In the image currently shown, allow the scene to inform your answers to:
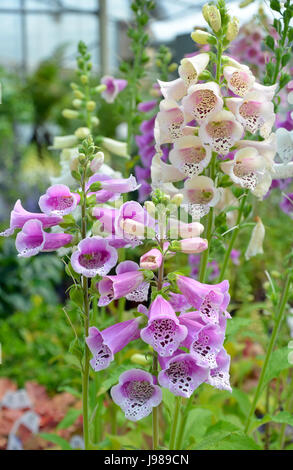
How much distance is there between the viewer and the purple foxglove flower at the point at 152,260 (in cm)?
58

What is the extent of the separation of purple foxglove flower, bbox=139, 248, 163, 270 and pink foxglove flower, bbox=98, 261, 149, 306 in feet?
0.09

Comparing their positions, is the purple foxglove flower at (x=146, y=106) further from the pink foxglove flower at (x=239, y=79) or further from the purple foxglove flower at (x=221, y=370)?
the purple foxglove flower at (x=221, y=370)

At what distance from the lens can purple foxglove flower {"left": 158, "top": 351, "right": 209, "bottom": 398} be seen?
0.57 m

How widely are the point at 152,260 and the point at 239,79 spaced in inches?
10.9

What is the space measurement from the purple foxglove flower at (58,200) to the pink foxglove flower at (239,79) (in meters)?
0.26

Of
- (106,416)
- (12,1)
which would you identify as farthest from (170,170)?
(12,1)

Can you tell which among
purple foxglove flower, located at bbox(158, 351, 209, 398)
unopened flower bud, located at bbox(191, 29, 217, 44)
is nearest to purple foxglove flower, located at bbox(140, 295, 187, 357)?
purple foxglove flower, located at bbox(158, 351, 209, 398)

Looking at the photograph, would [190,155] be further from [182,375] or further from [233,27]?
[182,375]

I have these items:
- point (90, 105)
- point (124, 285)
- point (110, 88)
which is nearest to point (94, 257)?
point (124, 285)

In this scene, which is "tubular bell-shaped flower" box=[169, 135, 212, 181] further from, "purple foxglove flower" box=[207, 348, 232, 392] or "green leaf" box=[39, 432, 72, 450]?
"green leaf" box=[39, 432, 72, 450]

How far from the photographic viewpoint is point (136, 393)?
2.02 ft

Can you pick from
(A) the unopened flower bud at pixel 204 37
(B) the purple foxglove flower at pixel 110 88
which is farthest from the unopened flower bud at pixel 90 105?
(A) the unopened flower bud at pixel 204 37

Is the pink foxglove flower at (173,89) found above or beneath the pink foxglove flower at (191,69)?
beneath

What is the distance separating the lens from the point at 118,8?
846 centimetres
